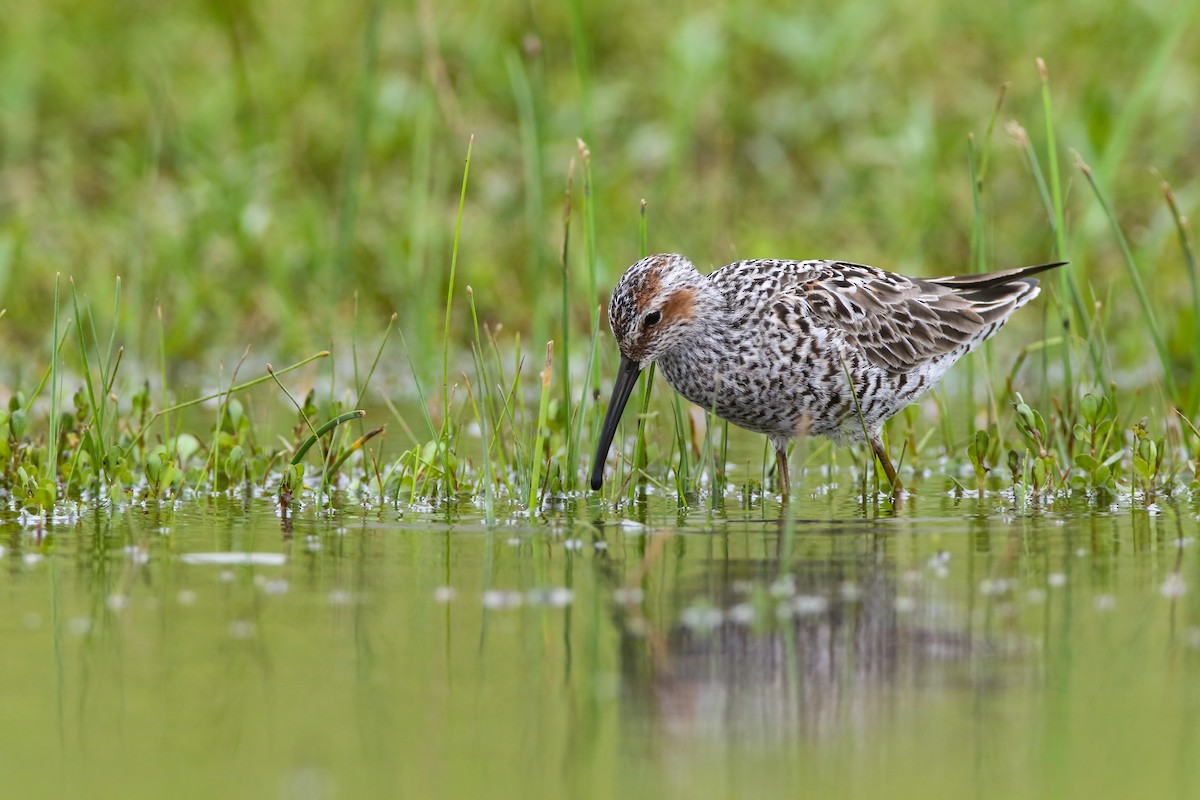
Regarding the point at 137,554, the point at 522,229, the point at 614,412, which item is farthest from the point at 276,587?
the point at 522,229

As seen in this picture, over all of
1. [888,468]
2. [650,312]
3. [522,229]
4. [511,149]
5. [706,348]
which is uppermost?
[511,149]

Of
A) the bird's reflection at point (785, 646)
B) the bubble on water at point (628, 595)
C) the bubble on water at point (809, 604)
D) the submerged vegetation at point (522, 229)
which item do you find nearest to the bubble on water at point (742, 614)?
the bird's reflection at point (785, 646)

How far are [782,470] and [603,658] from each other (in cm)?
290

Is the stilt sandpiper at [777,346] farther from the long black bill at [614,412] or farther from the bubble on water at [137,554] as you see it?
the bubble on water at [137,554]

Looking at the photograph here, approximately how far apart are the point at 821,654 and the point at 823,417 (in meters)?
2.76

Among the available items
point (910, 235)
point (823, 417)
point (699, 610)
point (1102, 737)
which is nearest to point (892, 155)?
point (910, 235)

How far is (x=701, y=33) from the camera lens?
12.8 metres

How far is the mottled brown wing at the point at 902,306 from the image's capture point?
7.23 meters

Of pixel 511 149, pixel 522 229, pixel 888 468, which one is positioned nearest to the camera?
pixel 888 468

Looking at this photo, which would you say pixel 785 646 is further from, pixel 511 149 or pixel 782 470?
pixel 511 149

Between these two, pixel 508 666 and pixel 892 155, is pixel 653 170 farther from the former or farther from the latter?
pixel 508 666

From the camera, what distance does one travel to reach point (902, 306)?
756cm

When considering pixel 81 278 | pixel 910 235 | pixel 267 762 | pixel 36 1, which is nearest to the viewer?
pixel 267 762

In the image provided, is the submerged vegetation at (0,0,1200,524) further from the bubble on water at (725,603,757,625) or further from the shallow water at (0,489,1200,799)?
the bubble on water at (725,603,757,625)
